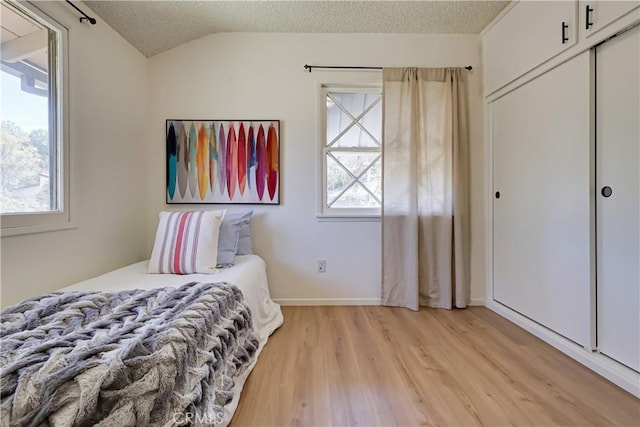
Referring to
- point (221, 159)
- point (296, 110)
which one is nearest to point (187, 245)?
point (221, 159)

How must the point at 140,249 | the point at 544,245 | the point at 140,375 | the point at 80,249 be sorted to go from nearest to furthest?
the point at 140,375
the point at 80,249
the point at 544,245
the point at 140,249

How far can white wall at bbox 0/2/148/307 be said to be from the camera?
1.47 metres

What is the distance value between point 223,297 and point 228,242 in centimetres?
75

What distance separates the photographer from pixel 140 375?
824 mm

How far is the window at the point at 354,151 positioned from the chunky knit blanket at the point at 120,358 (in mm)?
1491

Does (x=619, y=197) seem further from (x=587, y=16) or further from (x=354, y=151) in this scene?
(x=354, y=151)

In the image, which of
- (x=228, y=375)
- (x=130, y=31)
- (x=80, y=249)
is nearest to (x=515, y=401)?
(x=228, y=375)

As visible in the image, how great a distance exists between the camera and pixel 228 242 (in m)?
2.05

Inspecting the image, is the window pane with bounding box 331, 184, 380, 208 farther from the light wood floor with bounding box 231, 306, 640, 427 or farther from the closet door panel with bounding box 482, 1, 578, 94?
the closet door panel with bounding box 482, 1, 578, 94

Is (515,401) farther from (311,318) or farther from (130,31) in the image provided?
(130,31)

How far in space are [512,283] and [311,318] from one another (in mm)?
1578

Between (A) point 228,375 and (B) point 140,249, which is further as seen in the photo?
(B) point 140,249

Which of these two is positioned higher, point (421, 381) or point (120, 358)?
point (120, 358)

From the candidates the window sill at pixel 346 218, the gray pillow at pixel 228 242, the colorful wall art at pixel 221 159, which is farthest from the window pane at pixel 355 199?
the gray pillow at pixel 228 242
